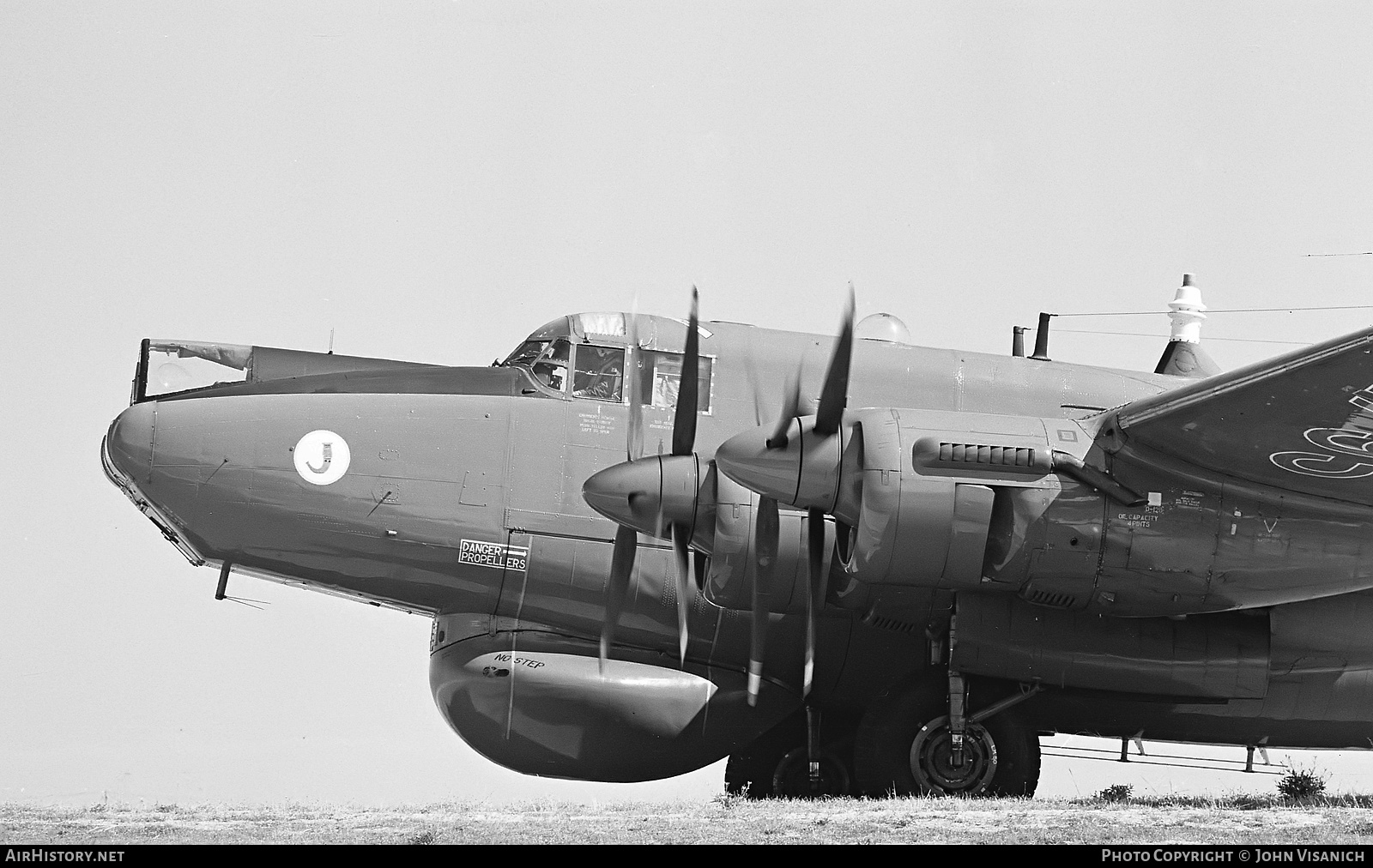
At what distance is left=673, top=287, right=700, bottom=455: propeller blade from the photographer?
43.2ft

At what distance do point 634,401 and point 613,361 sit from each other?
60cm

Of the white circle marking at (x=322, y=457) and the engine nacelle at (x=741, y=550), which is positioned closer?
the engine nacelle at (x=741, y=550)

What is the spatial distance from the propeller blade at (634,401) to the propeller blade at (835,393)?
2148 millimetres

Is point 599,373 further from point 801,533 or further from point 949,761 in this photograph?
point 949,761

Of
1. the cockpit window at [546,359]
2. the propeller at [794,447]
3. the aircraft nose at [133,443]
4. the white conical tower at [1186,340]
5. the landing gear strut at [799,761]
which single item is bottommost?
the landing gear strut at [799,761]

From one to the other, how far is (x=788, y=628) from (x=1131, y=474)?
11.8 ft

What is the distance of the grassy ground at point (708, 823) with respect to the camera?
1014 centimetres

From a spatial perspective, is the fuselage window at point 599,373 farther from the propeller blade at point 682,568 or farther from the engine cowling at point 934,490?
the engine cowling at point 934,490

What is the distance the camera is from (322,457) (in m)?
13.8

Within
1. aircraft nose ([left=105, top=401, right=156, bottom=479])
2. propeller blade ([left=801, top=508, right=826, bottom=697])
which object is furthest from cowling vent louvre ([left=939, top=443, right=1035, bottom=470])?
aircraft nose ([left=105, top=401, right=156, bottom=479])

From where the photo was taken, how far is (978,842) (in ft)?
32.8

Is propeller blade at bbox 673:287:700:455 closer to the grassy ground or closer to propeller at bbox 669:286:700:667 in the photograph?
propeller at bbox 669:286:700:667

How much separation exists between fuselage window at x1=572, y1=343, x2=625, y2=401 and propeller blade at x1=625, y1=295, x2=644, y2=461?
11cm

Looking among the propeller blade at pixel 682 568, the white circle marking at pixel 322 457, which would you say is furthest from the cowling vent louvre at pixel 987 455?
the white circle marking at pixel 322 457
